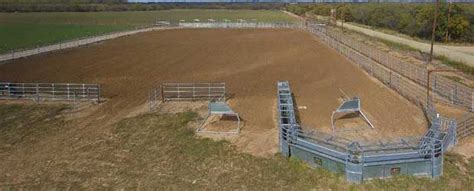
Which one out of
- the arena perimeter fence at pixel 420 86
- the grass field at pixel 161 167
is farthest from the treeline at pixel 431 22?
the grass field at pixel 161 167

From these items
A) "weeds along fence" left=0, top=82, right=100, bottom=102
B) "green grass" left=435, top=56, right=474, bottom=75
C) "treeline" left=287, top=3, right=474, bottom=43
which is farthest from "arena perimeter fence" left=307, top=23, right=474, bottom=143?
"treeline" left=287, top=3, right=474, bottom=43

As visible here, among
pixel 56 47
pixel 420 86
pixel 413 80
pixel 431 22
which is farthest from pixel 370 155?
pixel 431 22

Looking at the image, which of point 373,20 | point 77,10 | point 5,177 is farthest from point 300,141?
point 77,10

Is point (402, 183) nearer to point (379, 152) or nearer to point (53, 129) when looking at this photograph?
point (379, 152)

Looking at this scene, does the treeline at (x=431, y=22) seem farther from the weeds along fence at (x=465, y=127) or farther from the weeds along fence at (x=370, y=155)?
the weeds along fence at (x=370, y=155)

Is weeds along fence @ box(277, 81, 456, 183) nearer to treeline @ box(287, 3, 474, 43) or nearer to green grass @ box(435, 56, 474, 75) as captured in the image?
green grass @ box(435, 56, 474, 75)

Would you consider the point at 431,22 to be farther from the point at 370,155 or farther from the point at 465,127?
the point at 370,155
